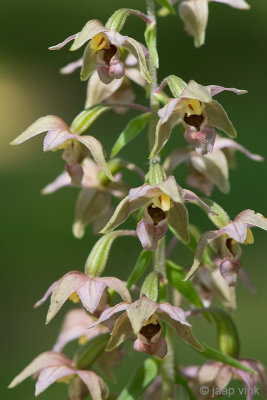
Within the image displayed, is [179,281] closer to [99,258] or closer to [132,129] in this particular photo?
[99,258]

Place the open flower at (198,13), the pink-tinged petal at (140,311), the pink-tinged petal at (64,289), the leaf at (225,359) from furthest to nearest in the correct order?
the open flower at (198,13), the leaf at (225,359), the pink-tinged petal at (64,289), the pink-tinged petal at (140,311)

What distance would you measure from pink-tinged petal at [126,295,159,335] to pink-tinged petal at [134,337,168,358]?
5 cm

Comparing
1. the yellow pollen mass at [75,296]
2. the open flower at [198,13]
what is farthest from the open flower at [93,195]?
the open flower at [198,13]

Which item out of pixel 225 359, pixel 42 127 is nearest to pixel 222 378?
pixel 225 359

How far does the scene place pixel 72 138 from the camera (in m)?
1.43

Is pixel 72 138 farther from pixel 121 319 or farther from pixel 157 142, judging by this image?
pixel 121 319

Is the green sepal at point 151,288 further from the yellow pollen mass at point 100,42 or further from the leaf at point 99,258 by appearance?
the yellow pollen mass at point 100,42

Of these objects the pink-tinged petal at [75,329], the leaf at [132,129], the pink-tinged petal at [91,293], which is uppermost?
the leaf at [132,129]

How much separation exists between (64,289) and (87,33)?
436 millimetres

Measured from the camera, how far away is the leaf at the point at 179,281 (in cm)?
151

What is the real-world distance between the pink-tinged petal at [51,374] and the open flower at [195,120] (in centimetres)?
44

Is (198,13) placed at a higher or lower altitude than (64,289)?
higher

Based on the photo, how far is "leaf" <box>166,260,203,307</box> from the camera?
1514 millimetres

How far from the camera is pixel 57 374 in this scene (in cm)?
141
